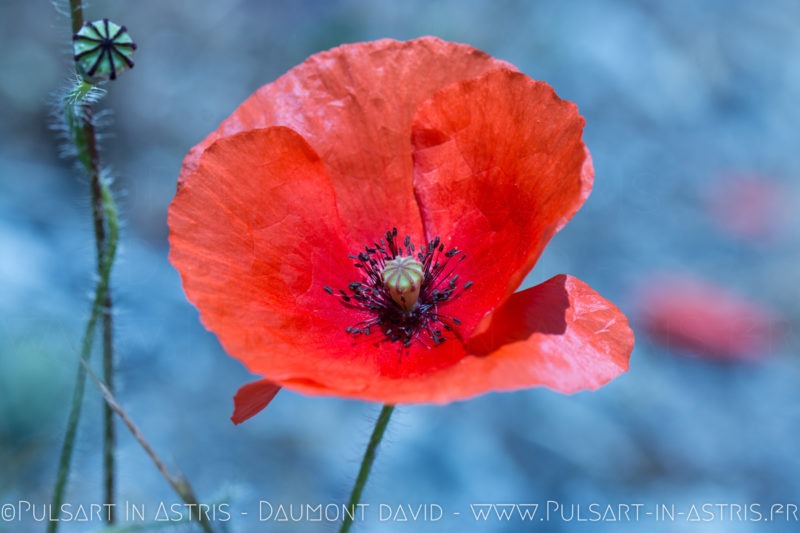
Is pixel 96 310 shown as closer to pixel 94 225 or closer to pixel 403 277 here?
pixel 94 225

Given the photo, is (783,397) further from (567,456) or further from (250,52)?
(250,52)

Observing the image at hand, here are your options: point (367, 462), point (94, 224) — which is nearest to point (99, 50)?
point (94, 224)

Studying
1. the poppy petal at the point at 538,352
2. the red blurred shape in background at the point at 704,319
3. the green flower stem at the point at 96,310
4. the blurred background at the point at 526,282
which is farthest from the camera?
the red blurred shape in background at the point at 704,319

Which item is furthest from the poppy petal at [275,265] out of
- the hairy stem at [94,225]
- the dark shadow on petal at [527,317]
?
the hairy stem at [94,225]

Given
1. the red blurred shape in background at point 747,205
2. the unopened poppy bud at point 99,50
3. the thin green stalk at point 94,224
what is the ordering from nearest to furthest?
the unopened poppy bud at point 99,50 → the thin green stalk at point 94,224 → the red blurred shape in background at point 747,205

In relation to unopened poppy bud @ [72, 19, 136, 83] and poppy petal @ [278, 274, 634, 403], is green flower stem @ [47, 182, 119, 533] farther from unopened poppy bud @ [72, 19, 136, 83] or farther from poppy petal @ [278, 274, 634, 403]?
poppy petal @ [278, 274, 634, 403]

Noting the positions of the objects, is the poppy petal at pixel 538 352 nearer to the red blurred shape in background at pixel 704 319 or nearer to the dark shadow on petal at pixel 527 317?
the dark shadow on petal at pixel 527 317

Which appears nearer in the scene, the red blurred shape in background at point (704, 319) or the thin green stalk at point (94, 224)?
the thin green stalk at point (94, 224)
